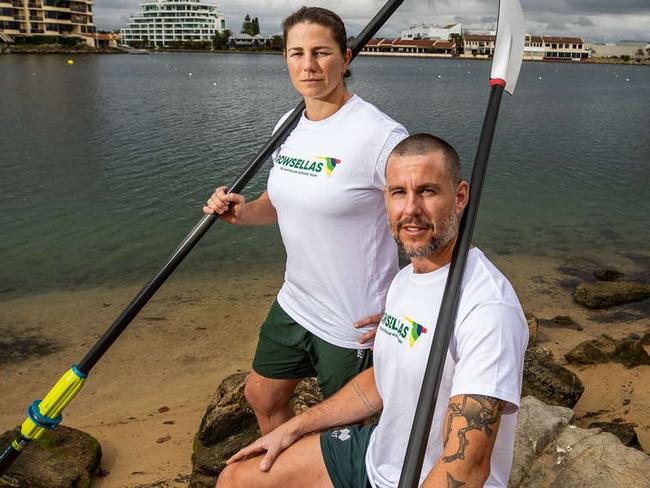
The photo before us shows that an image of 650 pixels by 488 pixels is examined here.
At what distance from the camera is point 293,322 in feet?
11.2

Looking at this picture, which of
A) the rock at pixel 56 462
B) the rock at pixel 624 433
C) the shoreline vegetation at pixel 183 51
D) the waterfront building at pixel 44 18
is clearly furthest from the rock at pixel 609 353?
the waterfront building at pixel 44 18

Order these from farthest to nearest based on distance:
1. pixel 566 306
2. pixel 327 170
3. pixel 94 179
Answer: pixel 94 179 < pixel 566 306 < pixel 327 170

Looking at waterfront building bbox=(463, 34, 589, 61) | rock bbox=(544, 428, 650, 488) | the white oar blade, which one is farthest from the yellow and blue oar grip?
waterfront building bbox=(463, 34, 589, 61)

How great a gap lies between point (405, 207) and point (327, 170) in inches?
29.3

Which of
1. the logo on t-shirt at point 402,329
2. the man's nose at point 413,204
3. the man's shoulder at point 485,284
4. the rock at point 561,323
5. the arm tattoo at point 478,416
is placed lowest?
the rock at point 561,323

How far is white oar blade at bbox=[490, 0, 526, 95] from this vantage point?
113 inches

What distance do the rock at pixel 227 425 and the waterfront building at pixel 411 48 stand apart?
185121 millimetres

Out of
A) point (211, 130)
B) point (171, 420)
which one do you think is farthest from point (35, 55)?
point (171, 420)

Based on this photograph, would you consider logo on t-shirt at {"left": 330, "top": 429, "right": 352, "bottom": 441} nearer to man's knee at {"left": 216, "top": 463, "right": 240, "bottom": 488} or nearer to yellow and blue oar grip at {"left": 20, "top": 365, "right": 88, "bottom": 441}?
man's knee at {"left": 216, "top": 463, "right": 240, "bottom": 488}

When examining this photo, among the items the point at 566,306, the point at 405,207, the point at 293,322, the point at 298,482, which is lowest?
the point at 566,306

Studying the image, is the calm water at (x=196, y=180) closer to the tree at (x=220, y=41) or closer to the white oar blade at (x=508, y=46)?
the white oar blade at (x=508, y=46)

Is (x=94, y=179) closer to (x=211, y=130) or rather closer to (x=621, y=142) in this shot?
(x=211, y=130)

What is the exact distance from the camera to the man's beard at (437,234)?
7.95 feet

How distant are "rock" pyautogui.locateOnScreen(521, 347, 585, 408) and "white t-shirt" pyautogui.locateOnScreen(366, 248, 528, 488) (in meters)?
3.92
